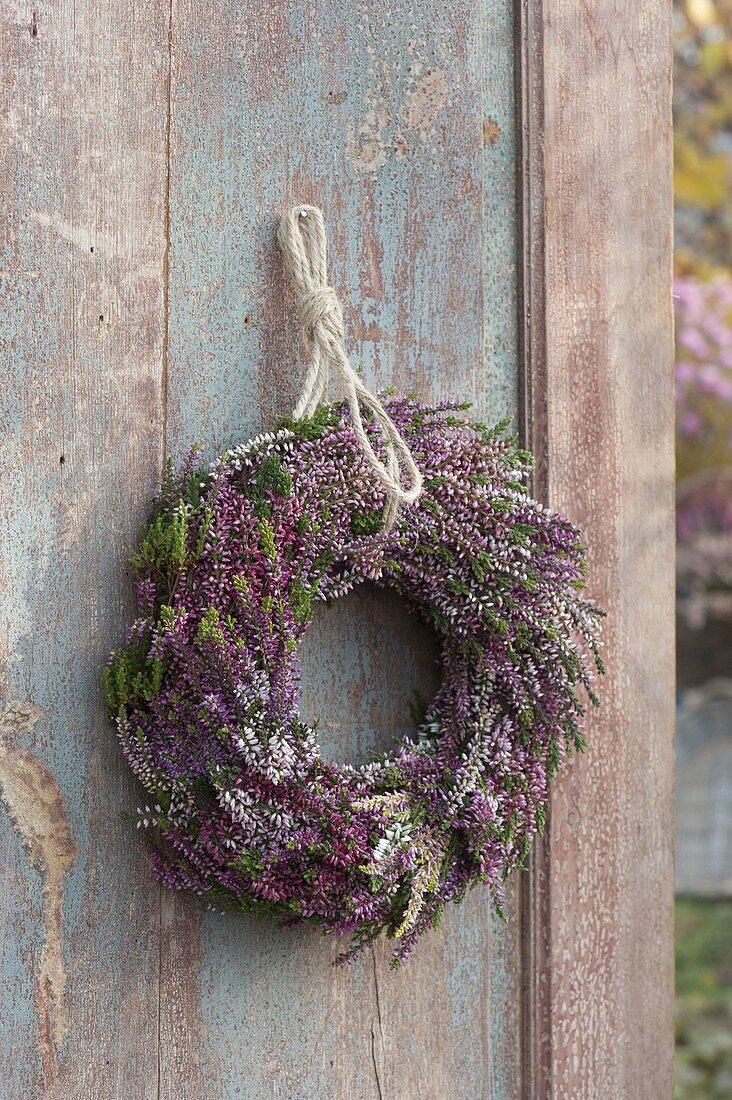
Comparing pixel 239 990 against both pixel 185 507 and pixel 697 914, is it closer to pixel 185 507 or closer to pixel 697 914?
pixel 185 507

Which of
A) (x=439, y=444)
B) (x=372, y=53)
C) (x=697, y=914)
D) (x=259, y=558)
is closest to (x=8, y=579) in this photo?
(x=259, y=558)

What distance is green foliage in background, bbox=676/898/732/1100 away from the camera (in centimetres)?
336

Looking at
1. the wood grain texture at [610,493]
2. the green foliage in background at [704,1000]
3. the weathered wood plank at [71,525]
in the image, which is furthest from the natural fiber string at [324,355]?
the green foliage in background at [704,1000]

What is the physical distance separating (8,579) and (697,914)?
3.23 meters

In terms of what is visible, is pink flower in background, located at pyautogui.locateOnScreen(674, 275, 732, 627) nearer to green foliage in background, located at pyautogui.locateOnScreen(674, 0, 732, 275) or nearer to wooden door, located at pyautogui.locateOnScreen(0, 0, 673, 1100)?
green foliage in background, located at pyautogui.locateOnScreen(674, 0, 732, 275)

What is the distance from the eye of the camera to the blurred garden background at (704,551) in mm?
3367

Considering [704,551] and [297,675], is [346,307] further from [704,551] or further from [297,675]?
[704,551]

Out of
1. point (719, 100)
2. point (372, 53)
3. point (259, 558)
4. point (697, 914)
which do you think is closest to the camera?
point (259, 558)

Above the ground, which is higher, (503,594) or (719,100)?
(719,100)

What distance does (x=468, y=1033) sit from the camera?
1.43 metres

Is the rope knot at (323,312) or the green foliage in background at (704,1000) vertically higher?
the rope knot at (323,312)

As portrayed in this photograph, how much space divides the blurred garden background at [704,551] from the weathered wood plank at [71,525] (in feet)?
7.72

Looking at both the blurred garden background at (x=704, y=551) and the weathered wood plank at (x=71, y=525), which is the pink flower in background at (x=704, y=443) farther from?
the weathered wood plank at (x=71, y=525)

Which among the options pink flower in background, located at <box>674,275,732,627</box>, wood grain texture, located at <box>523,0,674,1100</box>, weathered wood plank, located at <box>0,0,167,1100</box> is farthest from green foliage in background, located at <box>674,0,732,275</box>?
weathered wood plank, located at <box>0,0,167,1100</box>
